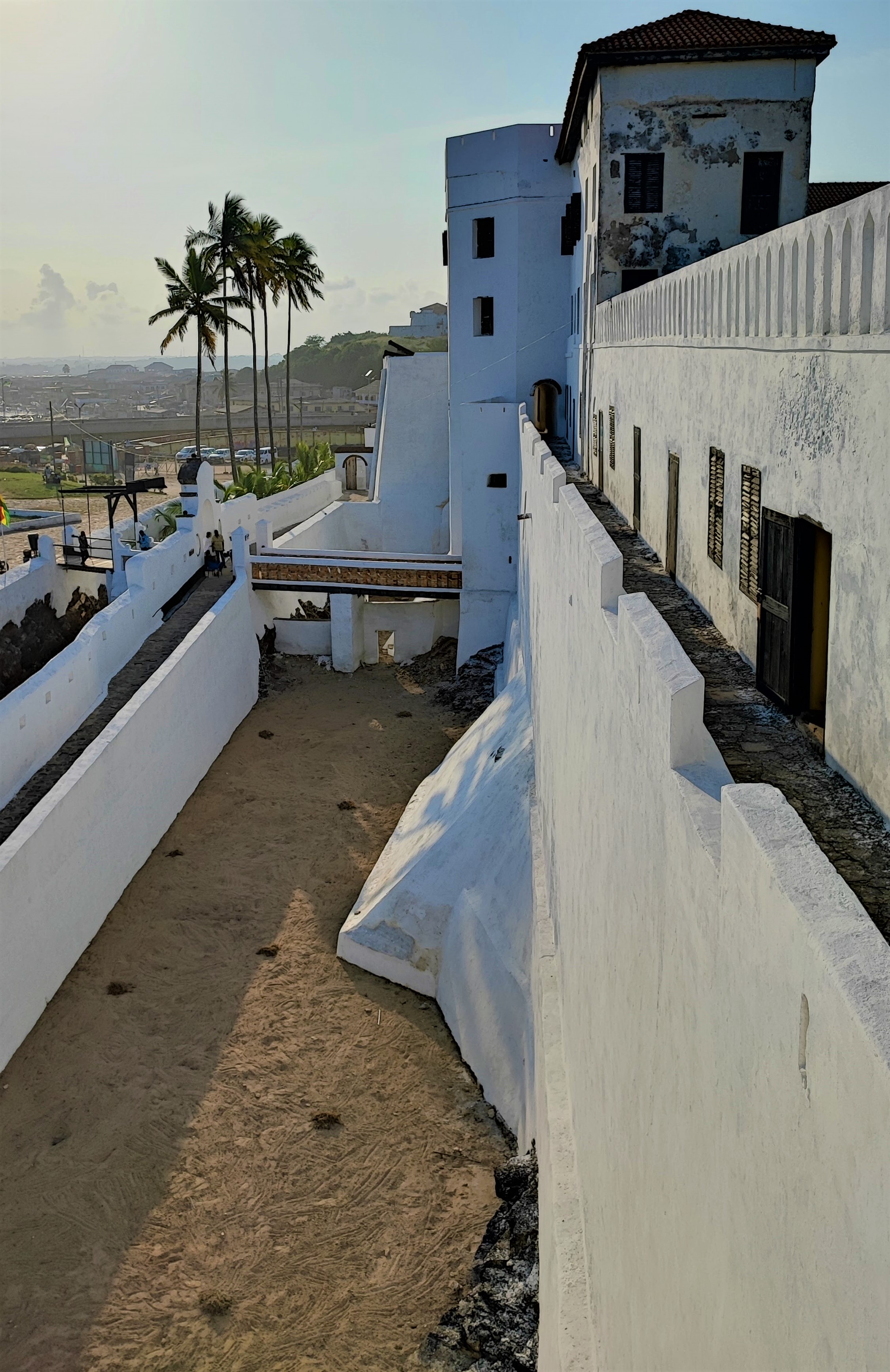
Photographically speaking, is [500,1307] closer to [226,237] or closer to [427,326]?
[226,237]

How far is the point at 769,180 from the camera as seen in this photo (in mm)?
18438

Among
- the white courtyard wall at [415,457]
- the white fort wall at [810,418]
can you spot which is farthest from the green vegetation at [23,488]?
the white fort wall at [810,418]

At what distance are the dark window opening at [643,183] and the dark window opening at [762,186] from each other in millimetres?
1325

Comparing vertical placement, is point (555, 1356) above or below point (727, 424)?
below

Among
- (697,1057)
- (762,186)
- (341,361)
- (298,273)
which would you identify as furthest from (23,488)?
(341,361)

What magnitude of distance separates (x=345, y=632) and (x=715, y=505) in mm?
20090

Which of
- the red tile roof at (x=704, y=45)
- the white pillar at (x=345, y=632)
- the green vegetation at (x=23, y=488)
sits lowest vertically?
the white pillar at (x=345, y=632)

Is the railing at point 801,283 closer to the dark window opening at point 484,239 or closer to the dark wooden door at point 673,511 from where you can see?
the dark wooden door at point 673,511

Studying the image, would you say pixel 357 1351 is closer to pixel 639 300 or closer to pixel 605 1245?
pixel 605 1245

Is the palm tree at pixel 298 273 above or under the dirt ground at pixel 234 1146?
above

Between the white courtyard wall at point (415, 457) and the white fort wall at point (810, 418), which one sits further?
the white courtyard wall at point (415, 457)

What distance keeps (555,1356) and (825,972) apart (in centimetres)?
595

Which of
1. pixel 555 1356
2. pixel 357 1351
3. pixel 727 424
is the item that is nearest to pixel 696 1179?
pixel 555 1356

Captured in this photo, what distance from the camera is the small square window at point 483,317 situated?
2655 cm
